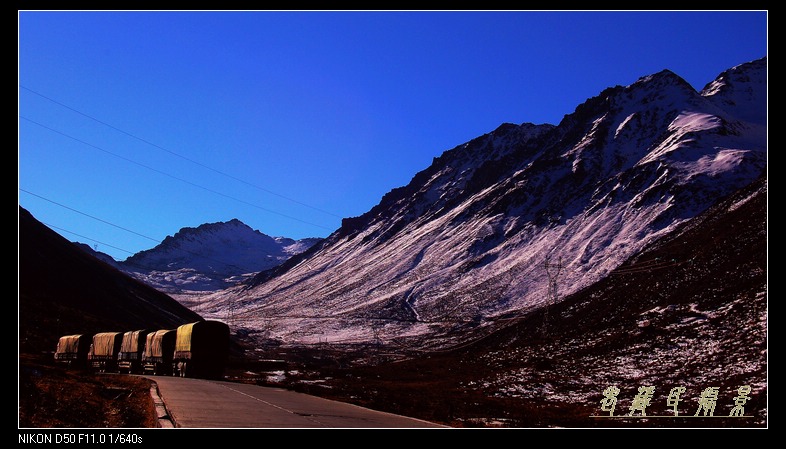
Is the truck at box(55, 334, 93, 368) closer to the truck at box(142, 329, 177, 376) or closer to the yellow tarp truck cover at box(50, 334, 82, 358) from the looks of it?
the yellow tarp truck cover at box(50, 334, 82, 358)

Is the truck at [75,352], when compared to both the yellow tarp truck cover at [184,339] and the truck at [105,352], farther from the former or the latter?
the yellow tarp truck cover at [184,339]

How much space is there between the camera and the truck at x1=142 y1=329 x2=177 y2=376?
56438 mm

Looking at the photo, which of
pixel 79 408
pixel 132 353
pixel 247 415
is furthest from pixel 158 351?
pixel 247 415

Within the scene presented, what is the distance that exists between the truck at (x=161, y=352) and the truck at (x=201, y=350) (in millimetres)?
825

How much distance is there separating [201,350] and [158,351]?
630 centimetres

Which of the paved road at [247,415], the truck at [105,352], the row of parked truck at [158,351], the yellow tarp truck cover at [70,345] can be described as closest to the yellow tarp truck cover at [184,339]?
the row of parked truck at [158,351]

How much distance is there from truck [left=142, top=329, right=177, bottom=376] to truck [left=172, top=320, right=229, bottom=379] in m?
0.83

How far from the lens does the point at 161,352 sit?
2232 inches

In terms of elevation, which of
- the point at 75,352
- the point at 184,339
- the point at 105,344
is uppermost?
the point at 184,339

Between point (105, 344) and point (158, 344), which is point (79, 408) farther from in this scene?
Result: point (105, 344)

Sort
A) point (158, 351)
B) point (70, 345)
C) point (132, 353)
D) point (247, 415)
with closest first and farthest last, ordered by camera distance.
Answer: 1. point (247, 415)
2. point (158, 351)
3. point (132, 353)
4. point (70, 345)

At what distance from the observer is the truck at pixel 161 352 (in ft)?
185

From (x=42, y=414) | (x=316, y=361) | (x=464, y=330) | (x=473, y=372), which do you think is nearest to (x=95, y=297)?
(x=316, y=361)

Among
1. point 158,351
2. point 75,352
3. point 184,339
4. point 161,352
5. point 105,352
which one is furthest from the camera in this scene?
point 75,352
